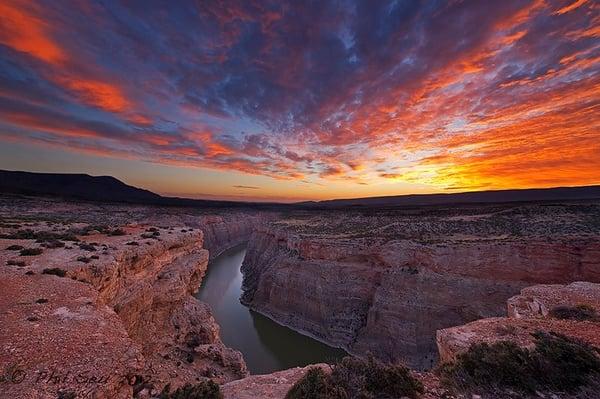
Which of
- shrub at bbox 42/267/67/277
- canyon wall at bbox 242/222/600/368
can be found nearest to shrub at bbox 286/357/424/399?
shrub at bbox 42/267/67/277

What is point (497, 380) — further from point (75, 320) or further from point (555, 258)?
point (555, 258)

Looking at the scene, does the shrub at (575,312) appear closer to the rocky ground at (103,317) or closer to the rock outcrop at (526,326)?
the rock outcrop at (526,326)

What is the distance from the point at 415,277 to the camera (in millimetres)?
21625

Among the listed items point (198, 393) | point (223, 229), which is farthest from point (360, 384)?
point (223, 229)

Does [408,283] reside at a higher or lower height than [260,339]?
higher

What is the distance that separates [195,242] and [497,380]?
51.1 feet

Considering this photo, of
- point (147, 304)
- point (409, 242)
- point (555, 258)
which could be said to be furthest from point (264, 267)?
point (555, 258)

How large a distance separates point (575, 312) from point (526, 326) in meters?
2.27

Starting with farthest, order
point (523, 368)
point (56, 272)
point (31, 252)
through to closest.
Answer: point (31, 252), point (56, 272), point (523, 368)

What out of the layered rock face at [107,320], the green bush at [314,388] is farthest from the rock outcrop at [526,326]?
the layered rock face at [107,320]

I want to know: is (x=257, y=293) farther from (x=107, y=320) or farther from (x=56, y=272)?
(x=107, y=320)

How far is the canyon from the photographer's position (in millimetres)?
5539

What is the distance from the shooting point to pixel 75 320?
6172mm

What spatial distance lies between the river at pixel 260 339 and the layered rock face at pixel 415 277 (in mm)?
1134
